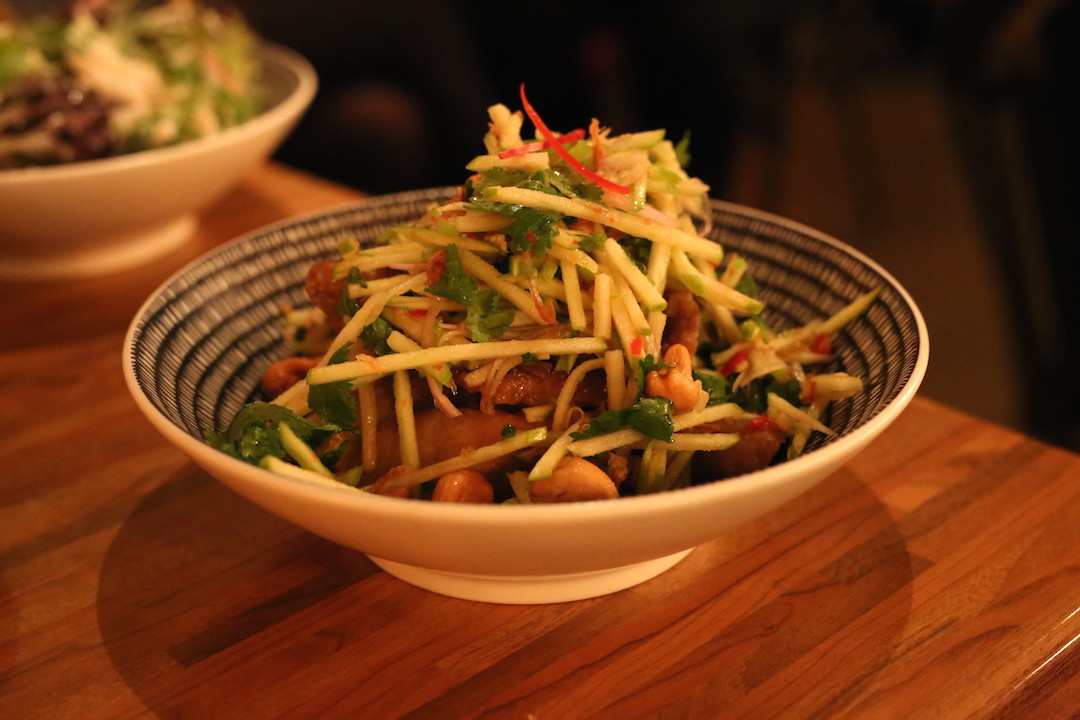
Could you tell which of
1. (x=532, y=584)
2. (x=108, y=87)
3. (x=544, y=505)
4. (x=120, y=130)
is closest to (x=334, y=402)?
(x=532, y=584)

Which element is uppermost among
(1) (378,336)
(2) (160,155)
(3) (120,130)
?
(1) (378,336)

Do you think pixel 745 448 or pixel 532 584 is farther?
pixel 745 448

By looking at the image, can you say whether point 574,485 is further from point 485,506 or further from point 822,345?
point 822,345

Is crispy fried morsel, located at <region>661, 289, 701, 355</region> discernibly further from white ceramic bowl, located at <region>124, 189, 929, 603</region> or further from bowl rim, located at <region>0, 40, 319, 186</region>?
bowl rim, located at <region>0, 40, 319, 186</region>

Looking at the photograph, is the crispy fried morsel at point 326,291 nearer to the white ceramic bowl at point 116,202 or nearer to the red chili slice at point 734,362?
the red chili slice at point 734,362

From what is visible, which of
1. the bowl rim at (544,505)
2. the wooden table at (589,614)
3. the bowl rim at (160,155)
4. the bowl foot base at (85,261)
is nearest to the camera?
the bowl rim at (544,505)

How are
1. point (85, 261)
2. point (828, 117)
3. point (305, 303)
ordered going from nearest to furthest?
1. point (305, 303)
2. point (85, 261)
3. point (828, 117)

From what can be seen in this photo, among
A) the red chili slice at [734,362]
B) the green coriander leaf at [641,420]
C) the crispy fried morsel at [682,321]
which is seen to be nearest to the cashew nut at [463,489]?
the green coriander leaf at [641,420]
